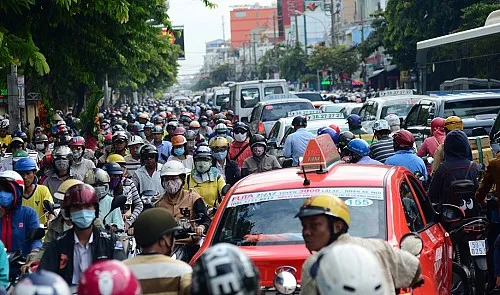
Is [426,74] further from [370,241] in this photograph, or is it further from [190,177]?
[370,241]

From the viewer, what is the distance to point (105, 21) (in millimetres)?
19156

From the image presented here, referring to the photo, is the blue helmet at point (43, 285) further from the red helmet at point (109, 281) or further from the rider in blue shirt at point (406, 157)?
the rider in blue shirt at point (406, 157)

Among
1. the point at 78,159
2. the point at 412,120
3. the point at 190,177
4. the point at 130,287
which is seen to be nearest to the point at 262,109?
the point at 412,120

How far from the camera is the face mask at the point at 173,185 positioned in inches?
398

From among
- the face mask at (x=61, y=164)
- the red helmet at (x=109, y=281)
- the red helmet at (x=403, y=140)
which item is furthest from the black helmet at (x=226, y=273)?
the face mask at (x=61, y=164)

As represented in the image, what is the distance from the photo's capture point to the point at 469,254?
10.5 m

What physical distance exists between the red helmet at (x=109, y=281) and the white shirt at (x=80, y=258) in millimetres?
2891

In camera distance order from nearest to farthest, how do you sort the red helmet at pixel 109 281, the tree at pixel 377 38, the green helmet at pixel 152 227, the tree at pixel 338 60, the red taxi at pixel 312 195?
the red helmet at pixel 109 281 → the green helmet at pixel 152 227 → the red taxi at pixel 312 195 → the tree at pixel 377 38 → the tree at pixel 338 60

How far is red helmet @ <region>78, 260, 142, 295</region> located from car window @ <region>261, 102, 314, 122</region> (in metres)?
24.9

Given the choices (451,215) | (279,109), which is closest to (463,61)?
(279,109)

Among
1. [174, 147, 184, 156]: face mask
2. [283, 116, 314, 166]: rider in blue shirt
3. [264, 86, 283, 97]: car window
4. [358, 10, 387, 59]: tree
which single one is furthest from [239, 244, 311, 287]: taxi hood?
[358, 10, 387, 59]: tree

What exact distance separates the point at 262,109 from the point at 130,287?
994 inches

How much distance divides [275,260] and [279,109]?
73.3ft

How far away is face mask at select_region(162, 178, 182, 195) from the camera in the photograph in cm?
1011
